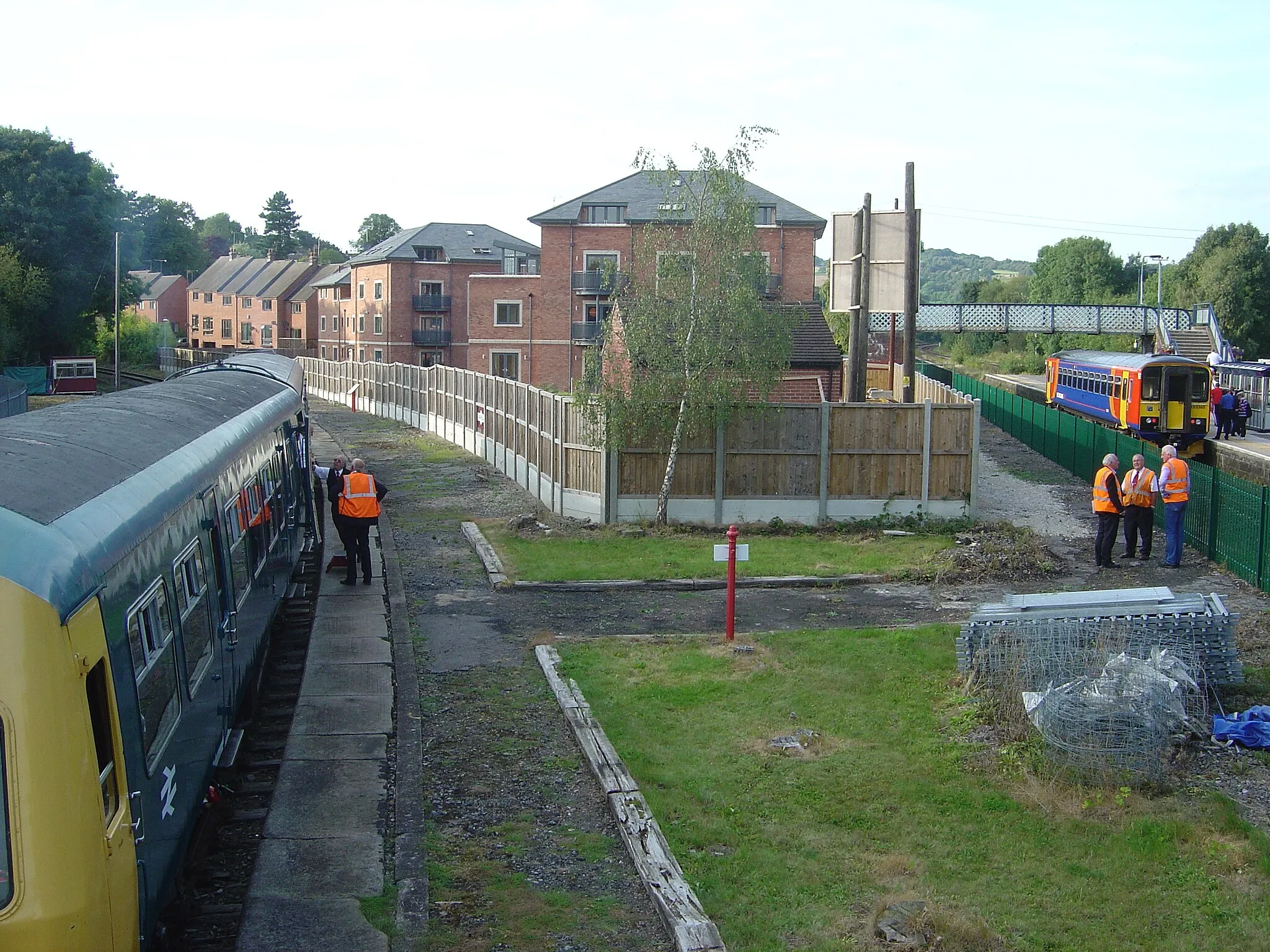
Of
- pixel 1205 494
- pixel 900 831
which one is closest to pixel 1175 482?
pixel 1205 494

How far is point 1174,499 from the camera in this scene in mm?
→ 16250

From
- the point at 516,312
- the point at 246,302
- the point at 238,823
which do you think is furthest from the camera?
the point at 246,302

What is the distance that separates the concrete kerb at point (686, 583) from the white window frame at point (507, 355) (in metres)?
44.1

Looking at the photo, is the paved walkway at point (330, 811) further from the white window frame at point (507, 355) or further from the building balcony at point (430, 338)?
the building balcony at point (430, 338)

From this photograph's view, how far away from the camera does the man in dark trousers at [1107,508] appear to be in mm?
16297

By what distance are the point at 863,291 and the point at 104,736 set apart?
19.1 m

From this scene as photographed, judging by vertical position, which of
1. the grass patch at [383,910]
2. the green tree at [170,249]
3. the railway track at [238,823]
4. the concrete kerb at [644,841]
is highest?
the green tree at [170,249]

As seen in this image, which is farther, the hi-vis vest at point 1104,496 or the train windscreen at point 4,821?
the hi-vis vest at point 1104,496

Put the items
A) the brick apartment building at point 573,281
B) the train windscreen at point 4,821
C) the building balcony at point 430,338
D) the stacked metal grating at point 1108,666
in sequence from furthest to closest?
the building balcony at point 430,338 < the brick apartment building at point 573,281 < the stacked metal grating at point 1108,666 < the train windscreen at point 4,821

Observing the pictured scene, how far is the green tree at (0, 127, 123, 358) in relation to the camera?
5703 centimetres

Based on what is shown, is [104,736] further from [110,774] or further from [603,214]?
[603,214]

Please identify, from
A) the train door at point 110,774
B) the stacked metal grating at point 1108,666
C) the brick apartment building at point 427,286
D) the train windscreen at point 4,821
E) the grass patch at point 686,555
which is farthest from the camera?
the brick apartment building at point 427,286

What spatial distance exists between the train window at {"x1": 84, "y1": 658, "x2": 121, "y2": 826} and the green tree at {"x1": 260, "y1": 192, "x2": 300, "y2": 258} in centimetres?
14534

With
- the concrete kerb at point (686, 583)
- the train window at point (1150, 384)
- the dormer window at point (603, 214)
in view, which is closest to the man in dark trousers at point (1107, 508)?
the concrete kerb at point (686, 583)
